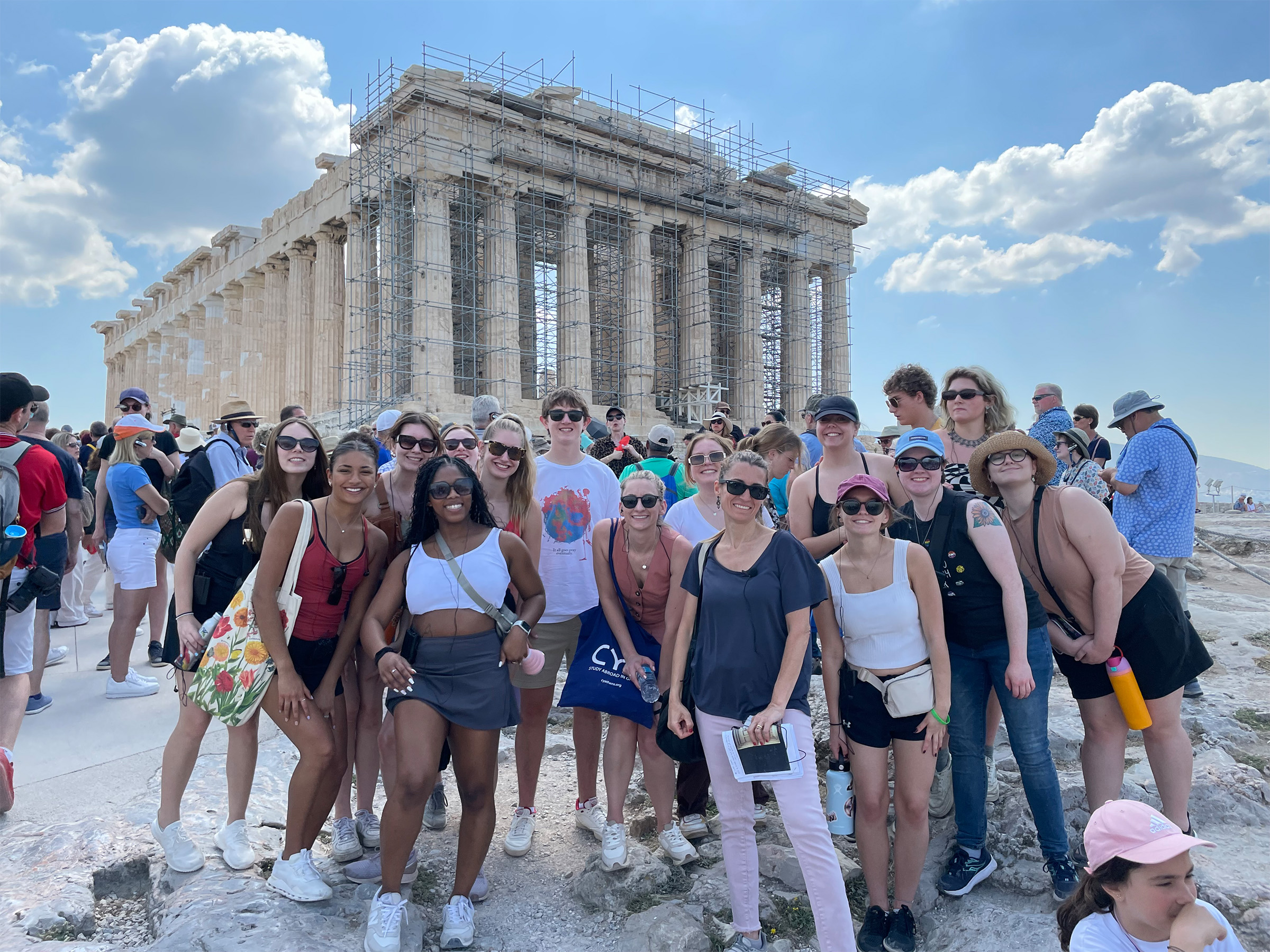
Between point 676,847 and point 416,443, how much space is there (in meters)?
2.29

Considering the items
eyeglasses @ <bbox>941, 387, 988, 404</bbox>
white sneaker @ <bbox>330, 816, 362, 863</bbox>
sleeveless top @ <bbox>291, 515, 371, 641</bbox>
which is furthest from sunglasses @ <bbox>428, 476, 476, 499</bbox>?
eyeglasses @ <bbox>941, 387, 988, 404</bbox>

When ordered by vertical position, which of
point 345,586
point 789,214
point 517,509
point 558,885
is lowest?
point 558,885

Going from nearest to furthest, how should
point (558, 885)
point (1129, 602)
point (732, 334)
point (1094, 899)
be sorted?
1. point (1094, 899)
2. point (1129, 602)
3. point (558, 885)
4. point (732, 334)

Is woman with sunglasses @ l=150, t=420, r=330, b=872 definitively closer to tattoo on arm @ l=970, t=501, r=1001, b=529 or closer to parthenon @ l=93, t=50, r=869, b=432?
tattoo on arm @ l=970, t=501, r=1001, b=529

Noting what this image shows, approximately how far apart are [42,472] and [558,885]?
3.54 m

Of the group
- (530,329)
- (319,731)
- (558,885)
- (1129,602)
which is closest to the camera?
(319,731)

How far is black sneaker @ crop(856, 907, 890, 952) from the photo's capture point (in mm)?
3023

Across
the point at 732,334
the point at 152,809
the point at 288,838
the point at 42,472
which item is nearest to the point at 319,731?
the point at 288,838

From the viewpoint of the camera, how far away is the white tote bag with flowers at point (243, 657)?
10.0ft

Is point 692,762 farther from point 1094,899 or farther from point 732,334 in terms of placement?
point 732,334

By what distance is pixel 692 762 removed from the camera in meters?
4.02

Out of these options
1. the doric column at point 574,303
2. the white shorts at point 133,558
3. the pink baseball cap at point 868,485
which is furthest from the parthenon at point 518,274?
the pink baseball cap at point 868,485

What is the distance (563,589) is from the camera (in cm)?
400

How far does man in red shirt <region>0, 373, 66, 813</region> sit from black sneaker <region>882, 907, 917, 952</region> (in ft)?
13.7
